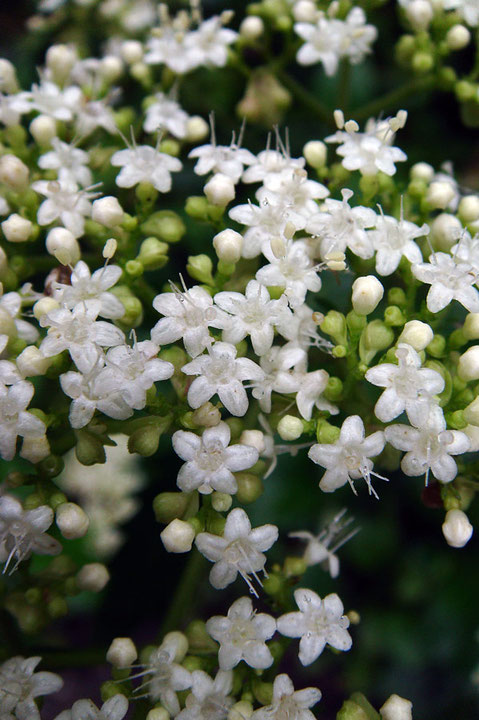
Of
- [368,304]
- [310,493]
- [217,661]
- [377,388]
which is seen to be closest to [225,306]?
[368,304]

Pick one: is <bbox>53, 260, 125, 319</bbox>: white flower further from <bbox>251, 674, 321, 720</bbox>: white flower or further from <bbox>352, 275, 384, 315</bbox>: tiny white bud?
<bbox>251, 674, 321, 720</bbox>: white flower

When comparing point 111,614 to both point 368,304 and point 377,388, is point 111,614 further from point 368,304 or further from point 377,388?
point 368,304

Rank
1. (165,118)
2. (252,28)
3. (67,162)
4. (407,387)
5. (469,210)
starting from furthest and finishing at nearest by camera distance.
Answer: (252,28)
(165,118)
(67,162)
(469,210)
(407,387)

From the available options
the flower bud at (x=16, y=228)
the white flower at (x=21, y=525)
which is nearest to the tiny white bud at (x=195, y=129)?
the flower bud at (x=16, y=228)

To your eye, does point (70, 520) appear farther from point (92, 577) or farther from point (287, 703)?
point (287, 703)

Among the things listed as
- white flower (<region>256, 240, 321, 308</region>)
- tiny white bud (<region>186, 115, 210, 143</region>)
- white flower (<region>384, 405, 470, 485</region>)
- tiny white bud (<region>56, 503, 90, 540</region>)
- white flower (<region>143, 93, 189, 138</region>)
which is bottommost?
tiny white bud (<region>56, 503, 90, 540</region>)

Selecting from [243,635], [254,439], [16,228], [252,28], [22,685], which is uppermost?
[252,28]

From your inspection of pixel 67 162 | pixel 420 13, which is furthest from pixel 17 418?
pixel 420 13

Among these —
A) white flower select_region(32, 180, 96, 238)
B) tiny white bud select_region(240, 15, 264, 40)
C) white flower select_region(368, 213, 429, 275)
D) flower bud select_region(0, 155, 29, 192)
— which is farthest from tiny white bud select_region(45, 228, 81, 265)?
tiny white bud select_region(240, 15, 264, 40)

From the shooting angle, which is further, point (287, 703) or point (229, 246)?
point (229, 246)
